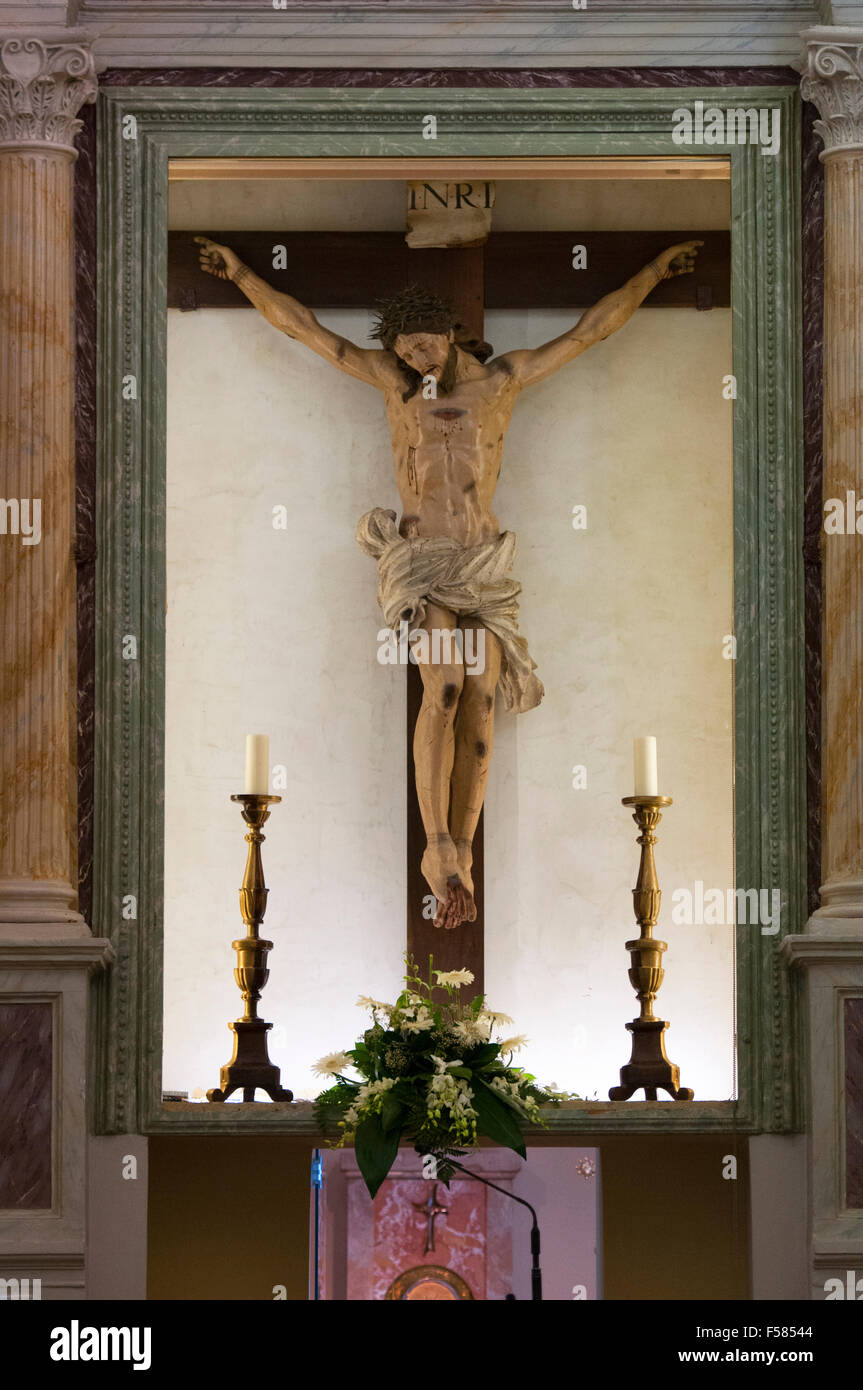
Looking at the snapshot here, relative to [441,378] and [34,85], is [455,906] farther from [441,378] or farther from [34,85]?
[34,85]

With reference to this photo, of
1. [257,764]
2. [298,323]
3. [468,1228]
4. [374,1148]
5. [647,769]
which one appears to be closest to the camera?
[374,1148]

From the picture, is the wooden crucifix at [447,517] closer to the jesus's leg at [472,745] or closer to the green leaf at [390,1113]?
the jesus's leg at [472,745]

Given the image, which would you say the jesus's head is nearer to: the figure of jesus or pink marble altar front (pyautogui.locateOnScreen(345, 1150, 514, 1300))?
the figure of jesus

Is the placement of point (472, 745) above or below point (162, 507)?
below

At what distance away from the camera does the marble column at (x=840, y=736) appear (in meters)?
8.42

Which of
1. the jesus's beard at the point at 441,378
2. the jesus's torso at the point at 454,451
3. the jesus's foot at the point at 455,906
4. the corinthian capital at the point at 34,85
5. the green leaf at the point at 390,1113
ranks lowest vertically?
the green leaf at the point at 390,1113

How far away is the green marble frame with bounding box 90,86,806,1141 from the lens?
8.88 m

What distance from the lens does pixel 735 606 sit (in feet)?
29.8

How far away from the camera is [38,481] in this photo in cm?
889

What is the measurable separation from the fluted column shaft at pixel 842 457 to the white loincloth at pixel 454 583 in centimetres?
143

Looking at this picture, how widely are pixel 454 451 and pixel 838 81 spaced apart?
1.99 meters

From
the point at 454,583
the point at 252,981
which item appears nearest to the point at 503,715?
the point at 454,583

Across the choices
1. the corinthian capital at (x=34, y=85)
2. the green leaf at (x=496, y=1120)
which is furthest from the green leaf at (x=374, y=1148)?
the corinthian capital at (x=34, y=85)

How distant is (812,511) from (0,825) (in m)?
2.91
